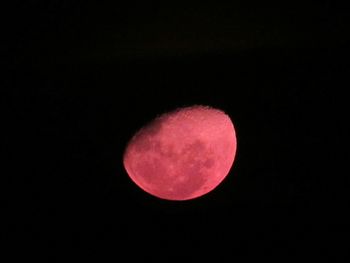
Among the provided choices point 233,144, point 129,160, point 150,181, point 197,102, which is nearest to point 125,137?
point 129,160

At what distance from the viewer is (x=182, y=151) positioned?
2.29 metres

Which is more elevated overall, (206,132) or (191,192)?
(206,132)

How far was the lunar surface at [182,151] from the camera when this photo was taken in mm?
2295

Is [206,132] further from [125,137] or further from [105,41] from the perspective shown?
[105,41]

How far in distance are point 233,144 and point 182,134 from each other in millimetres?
377

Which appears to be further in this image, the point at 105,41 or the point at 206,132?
the point at 105,41

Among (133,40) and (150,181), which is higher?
(133,40)

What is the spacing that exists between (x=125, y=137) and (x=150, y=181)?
1.06ft

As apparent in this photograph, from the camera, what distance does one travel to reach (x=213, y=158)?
2354 mm

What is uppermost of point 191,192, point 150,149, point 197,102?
point 197,102

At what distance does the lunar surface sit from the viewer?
90.4 inches

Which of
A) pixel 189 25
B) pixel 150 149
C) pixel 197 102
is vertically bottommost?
pixel 150 149

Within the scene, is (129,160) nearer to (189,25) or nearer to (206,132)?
(206,132)

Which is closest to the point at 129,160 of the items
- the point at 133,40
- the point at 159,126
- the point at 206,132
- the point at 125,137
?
the point at 125,137
